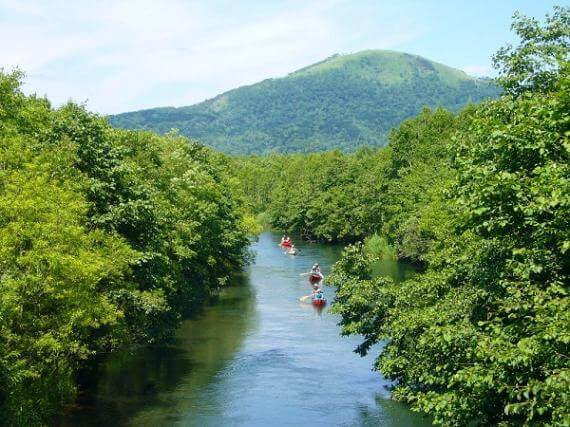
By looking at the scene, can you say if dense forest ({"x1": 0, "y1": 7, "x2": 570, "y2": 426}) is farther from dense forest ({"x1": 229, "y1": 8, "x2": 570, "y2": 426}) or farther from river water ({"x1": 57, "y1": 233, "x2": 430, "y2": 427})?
river water ({"x1": 57, "y1": 233, "x2": 430, "y2": 427})

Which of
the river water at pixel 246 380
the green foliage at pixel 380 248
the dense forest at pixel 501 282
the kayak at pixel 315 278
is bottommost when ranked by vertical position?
the river water at pixel 246 380

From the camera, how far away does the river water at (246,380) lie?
3088 cm

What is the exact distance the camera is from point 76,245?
25.9 m

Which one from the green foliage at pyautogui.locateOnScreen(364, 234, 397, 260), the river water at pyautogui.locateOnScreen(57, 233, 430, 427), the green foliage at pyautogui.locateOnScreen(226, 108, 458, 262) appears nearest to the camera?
the river water at pyautogui.locateOnScreen(57, 233, 430, 427)

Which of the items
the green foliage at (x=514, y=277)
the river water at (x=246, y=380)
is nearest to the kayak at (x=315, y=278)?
the river water at (x=246, y=380)

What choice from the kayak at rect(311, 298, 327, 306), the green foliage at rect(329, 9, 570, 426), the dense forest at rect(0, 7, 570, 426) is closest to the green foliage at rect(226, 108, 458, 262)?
the kayak at rect(311, 298, 327, 306)

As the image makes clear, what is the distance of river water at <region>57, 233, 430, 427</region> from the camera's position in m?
30.9

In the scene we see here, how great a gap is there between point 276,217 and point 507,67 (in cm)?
10934

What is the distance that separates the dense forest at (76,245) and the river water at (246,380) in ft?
7.09

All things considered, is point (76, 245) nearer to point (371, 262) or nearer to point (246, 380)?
point (246, 380)

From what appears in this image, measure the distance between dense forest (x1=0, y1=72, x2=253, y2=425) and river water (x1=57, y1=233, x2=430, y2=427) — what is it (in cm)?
216

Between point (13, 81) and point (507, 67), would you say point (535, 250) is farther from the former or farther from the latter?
point (13, 81)

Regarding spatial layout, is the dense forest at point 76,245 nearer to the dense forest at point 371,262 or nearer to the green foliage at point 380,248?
the dense forest at point 371,262

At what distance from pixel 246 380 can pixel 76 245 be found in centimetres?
1435
